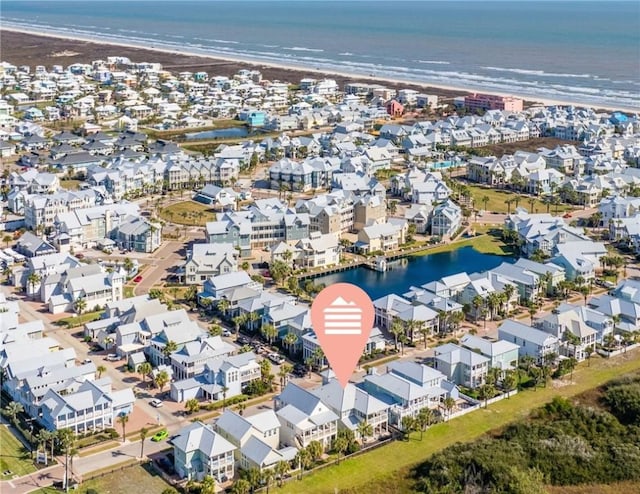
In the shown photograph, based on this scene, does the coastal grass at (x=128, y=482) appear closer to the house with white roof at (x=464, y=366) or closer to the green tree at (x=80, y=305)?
the house with white roof at (x=464, y=366)

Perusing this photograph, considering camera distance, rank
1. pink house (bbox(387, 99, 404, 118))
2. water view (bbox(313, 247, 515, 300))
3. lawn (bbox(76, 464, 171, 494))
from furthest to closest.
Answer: pink house (bbox(387, 99, 404, 118)), water view (bbox(313, 247, 515, 300)), lawn (bbox(76, 464, 171, 494))

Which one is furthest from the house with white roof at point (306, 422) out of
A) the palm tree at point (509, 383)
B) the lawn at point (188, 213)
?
the lawn at point (188, 213)

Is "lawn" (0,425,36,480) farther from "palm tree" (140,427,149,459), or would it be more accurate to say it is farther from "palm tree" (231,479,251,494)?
"palm tree" (231,479,251,494)

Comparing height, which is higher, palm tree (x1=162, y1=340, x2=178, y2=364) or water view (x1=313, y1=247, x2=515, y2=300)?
palm tree (x1=162, y1=340, x2=178, y2=364)

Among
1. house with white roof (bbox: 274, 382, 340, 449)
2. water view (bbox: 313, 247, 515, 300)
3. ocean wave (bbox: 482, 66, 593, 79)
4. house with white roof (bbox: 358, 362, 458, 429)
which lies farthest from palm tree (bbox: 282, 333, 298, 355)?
ocean wave (bbox: 482, 66, 593, 79)

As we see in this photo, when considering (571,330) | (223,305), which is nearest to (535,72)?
(571,330)

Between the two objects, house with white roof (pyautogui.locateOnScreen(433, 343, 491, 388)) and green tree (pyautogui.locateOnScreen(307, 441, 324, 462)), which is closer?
green tree (pyautogui.locateOnScreen(307, 441, 324, 462))
